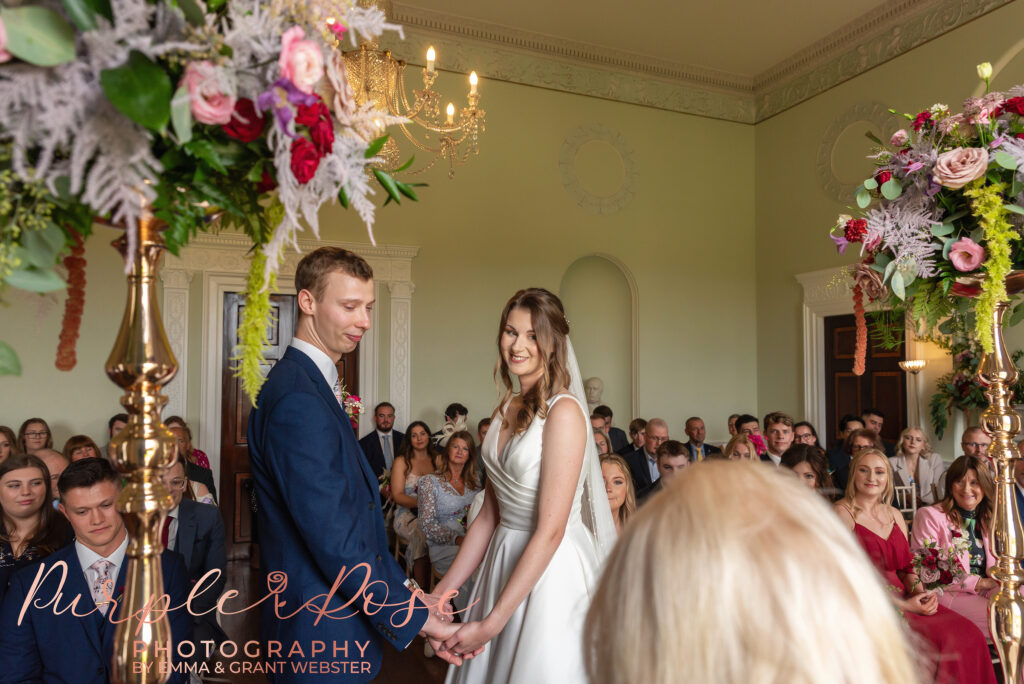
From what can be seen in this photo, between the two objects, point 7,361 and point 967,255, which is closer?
point 7,361

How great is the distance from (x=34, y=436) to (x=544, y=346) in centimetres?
714

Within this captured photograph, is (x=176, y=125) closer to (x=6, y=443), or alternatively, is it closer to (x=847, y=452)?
(x=6, y=443)

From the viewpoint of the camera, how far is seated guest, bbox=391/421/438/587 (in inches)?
219

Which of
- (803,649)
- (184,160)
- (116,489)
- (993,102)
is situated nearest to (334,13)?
(184,160)

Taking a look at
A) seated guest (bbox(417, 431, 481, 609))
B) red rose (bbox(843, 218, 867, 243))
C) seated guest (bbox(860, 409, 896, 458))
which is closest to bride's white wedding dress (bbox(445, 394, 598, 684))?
red rose (bbox(843, 218, 867, 243))

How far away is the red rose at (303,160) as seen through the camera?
1037mm

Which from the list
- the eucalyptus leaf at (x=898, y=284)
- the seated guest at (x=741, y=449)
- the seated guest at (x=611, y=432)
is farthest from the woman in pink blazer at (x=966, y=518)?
the seated guest at (x=611, y=432)

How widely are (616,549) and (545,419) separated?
1.70 meters

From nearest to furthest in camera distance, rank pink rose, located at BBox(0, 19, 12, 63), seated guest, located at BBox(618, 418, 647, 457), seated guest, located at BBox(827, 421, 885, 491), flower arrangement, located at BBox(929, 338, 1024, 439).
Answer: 1. pink rose, located at BBox(0, 19, 12, 63)
2. seated guest, located at BBox(827, 421, 885, 491)
3. flower arrangement, located at BBox(929, 338, 1024, 439)
4. seated guest, located at BBox(618, 418, 647, 457)

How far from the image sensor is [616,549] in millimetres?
771

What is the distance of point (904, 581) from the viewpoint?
12.9 ft

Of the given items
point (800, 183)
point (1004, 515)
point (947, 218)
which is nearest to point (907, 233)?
point (947, 218)

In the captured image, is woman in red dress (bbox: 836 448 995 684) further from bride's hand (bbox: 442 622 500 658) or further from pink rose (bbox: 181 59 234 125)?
pink rose (bbox: 181 59 234 125)

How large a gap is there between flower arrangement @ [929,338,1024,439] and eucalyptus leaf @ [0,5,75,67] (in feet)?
27.0
